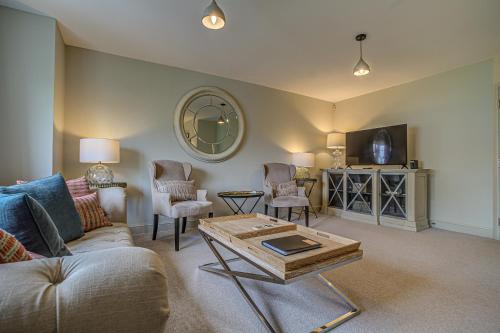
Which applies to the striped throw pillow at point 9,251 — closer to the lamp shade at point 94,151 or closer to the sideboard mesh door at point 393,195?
the lamp shade at point 94,151

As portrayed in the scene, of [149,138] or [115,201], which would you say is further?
[149,138]

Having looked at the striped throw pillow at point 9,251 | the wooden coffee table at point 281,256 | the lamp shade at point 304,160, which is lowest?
the wooden coffee table at point 281,256

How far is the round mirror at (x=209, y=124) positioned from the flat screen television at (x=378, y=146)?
7.07ft

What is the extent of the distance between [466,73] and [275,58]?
270cm

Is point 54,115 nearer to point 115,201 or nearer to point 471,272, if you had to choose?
point 115,201

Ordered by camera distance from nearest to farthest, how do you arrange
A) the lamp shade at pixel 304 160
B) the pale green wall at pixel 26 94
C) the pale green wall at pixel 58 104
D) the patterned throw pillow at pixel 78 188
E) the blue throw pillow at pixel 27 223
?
1. the blue throw pillow at pixel 27 223
2. the patterned throw pillow at pixel 78 188
3. the pale green wall at pixel 26 94
4. the pale green wall at pixel 58 104
5. the lamp shade at pixel 304 160

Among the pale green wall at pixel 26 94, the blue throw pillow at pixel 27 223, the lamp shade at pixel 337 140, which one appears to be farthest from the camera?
the lamp shade at pixel 337 140

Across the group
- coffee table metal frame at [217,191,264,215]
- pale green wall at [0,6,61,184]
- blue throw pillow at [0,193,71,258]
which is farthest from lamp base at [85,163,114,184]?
blue throw pillow at [0,193,71,258]

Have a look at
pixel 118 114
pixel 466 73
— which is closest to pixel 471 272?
pixel 466 73

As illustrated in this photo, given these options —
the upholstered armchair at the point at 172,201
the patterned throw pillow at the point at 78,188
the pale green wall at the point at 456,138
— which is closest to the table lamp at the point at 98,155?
the upholstered armchair at the point at 172,201

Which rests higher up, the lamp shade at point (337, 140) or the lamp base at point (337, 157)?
the lamp shade at point (337, 140)

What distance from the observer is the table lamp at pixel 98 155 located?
254 centimetres

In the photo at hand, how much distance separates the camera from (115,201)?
2.10m

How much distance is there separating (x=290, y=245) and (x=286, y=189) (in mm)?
2416
